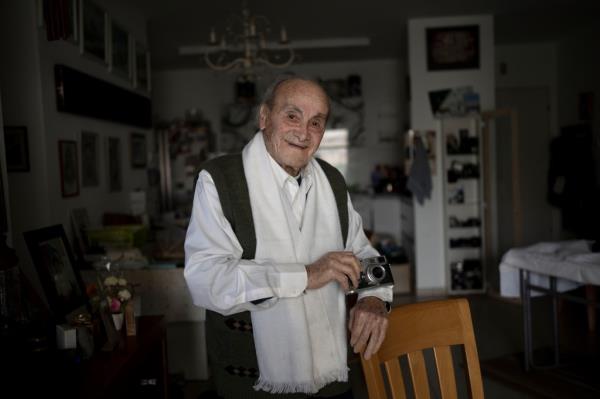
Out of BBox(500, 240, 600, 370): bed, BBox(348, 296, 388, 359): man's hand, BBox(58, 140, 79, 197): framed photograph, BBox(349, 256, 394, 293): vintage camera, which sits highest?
BBox(58, 140, 79, 197): framed photograph

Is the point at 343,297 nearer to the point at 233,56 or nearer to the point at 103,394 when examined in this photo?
the point at 103,394

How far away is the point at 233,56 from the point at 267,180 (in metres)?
5.86

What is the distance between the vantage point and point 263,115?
1544 mm

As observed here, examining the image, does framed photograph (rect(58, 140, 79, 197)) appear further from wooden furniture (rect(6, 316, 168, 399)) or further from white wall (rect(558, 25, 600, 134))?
white wall (rect(558, 25, 600, 134))

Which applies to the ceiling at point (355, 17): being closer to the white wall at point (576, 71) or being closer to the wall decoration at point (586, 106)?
the white wall at point (576, 71)

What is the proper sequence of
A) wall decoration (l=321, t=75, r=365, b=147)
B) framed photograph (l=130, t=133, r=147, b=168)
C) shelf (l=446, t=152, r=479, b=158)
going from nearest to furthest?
framed photograph (l=130, t=133, r=147, b=168)
shelf (l=446, t=152, r=479, b=158)
wall decoration (l=321, t=75, r=365, b=147)

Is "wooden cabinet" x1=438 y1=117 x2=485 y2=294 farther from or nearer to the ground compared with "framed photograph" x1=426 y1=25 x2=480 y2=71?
nearer to the ground

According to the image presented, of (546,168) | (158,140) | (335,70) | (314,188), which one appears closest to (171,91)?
(158,140)

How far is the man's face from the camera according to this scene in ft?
4.75

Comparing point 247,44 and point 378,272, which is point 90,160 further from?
point 378,272

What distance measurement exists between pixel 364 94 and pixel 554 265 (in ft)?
17.1

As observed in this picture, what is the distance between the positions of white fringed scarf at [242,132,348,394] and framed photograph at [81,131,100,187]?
8.32 ft

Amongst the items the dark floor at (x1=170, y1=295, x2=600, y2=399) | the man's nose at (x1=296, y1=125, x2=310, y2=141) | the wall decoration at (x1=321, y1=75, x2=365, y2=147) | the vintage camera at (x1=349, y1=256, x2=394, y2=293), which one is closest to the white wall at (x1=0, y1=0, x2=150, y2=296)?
the dark floor at (x1=170, y1=295, x2=600, y2=399)

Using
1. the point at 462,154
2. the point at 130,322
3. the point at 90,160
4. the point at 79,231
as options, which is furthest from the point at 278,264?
the point at 462,154
